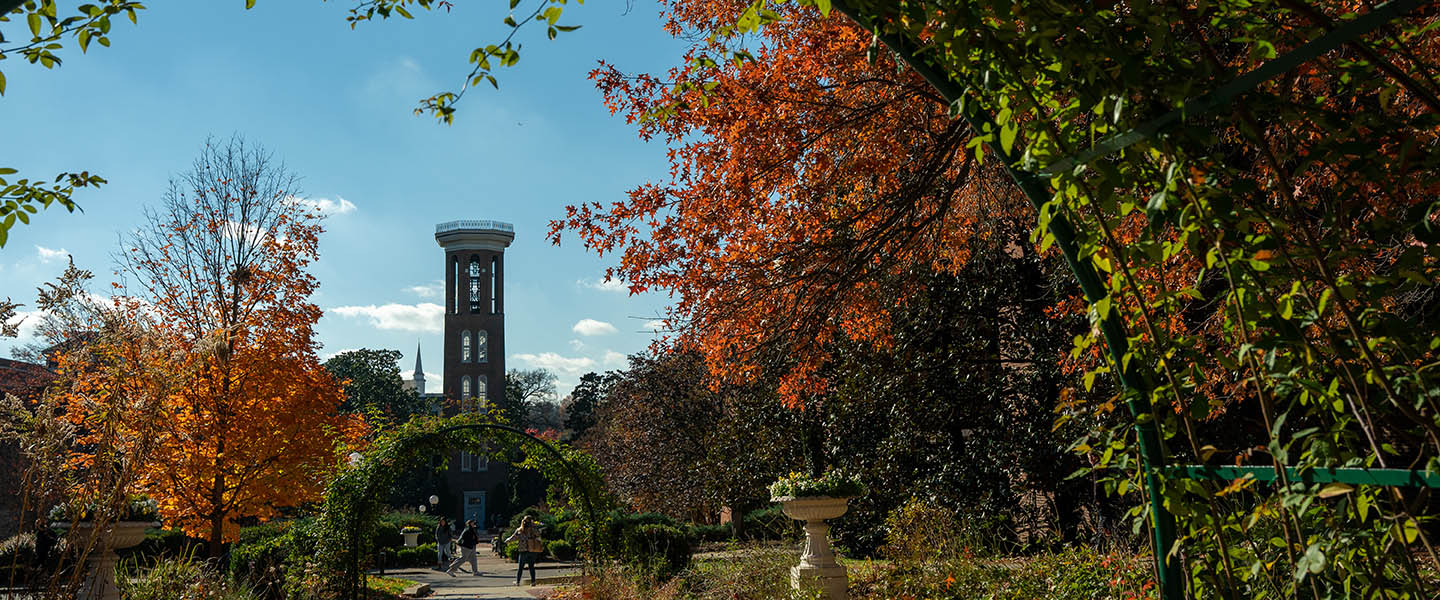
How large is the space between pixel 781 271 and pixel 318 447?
760cm

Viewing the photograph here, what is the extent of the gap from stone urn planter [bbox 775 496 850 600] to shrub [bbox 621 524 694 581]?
2.97 meters

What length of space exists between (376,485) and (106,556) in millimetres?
4547

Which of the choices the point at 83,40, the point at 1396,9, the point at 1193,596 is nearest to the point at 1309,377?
the point at 1193,596

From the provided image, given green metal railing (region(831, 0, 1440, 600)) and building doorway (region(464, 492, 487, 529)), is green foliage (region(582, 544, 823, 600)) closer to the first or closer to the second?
green metal railing (region(831, 0, 1440, 600))

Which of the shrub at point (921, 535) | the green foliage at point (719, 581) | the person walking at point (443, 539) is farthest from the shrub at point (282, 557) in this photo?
the person walking at point (443, 539)

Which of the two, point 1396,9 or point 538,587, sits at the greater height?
point 1396,9

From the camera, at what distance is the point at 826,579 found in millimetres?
9609

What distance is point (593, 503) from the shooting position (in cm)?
1330

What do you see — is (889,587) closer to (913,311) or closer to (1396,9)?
(913,311)

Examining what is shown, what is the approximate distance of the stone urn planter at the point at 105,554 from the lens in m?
5.81

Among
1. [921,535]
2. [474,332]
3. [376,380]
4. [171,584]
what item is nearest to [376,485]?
[171,584]

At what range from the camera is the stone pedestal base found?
9539 millimetres

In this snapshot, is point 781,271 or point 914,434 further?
→ point 914,434

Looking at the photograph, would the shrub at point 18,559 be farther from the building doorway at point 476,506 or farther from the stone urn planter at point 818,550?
the building doorway at point 476,506
